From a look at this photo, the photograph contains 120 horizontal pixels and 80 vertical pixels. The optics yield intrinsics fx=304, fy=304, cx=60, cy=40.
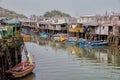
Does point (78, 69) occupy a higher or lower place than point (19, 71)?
lower

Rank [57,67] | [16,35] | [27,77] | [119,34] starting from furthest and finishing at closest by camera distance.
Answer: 1. [119,34]
2. [57,67]
3. [16,35]
4. [27,77]

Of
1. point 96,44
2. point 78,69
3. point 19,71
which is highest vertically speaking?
point 96,44

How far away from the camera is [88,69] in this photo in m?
39.4

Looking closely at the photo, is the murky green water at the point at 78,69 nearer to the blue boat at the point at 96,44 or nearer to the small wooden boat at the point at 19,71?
the small wooden boat at the point at 19,71

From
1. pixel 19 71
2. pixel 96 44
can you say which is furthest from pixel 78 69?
pixel 96 44

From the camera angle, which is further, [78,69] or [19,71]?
[78,69]

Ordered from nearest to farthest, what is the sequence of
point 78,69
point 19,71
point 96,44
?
point 19,71 → point 78,69 → point 96,44

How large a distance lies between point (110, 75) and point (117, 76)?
96 cm

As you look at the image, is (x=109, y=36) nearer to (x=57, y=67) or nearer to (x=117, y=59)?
(x=117, y=59)

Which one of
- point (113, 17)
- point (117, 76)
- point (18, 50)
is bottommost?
point (117, 76)

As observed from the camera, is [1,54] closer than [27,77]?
Yes

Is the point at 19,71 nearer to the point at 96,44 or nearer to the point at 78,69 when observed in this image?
the point at 78,69

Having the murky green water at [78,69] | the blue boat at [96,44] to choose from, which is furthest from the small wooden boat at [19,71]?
the blue boat at [96,44]

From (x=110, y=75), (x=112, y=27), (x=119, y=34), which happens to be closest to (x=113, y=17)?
(x=112, y=27)
